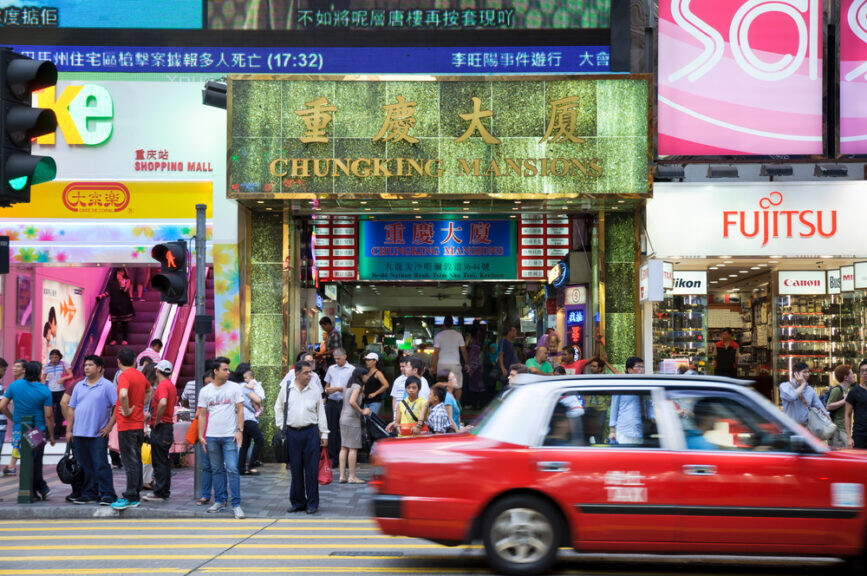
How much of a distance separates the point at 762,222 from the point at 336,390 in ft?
24.1

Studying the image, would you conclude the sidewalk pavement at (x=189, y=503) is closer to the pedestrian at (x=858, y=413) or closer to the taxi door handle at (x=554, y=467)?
the taxi door handle at (x=554, y=467)

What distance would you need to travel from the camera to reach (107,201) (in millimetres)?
16859

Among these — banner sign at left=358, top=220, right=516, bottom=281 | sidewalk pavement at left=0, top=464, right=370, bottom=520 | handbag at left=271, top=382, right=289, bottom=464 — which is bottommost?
sidewalk pavement at left=0, top=464, right=370, bottom=520

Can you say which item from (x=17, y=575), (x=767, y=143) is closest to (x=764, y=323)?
(x=767, y=143)

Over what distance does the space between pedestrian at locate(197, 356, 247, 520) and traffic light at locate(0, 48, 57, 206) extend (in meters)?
4.60

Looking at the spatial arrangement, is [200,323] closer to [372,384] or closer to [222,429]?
[222,429]

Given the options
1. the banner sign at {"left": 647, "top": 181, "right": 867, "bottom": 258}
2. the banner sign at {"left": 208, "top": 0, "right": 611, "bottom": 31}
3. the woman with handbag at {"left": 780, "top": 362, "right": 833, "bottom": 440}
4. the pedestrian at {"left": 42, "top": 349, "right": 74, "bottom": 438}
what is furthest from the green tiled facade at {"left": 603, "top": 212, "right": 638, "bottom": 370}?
the banner sign at {"left": 208, "top": 0, "right": 611, "bottom": 31}

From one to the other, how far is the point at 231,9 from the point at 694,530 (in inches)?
775

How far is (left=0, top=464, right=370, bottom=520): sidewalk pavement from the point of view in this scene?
10.5m

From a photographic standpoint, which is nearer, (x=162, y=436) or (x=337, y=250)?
(x=162, y=436)

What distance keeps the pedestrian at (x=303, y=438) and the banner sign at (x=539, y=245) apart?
22.2ft

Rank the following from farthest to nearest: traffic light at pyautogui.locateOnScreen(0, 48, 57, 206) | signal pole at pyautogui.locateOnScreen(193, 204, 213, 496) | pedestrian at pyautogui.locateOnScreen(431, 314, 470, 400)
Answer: pedestrian at pyautogui.locateOnScreen(431, 314, 470, 400)
signal pole at pyautogui.locateOnScreen(193, 204, 213, 496)
traffic light at pyautogui.locateOnScreen(0, 48, 57, 206)

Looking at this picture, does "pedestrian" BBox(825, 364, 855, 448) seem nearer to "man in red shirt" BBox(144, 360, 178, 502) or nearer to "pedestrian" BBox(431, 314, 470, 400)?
"pedestrian" BBox(431, 314, 470, 400)

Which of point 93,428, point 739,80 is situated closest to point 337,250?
point 93,428
